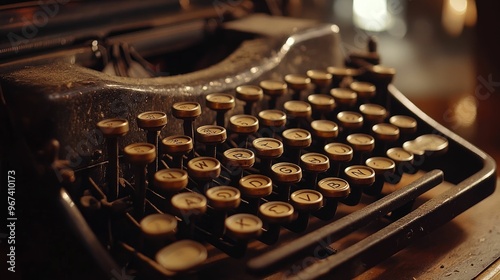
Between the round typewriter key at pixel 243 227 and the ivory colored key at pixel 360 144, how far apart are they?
0.48m

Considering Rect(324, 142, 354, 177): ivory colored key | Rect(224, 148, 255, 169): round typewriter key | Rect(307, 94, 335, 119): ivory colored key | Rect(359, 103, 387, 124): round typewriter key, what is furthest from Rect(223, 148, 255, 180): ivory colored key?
Rect(359, 103, 387, 124): round typewriter key

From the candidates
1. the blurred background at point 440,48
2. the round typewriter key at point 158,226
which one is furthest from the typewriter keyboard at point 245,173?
the blurred background at point 440,48

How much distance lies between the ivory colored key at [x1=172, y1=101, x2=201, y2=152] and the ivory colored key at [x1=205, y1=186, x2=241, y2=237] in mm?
212

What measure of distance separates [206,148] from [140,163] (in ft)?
0.93

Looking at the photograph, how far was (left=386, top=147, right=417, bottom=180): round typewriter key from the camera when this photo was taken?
1.57 metres

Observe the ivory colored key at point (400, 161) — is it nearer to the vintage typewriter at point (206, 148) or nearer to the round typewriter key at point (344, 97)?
the vintage typewriter at point (206, 148)

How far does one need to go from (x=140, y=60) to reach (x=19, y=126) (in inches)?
22.7

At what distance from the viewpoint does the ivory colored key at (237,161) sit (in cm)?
136

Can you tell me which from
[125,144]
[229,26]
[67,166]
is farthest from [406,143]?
[67,166]

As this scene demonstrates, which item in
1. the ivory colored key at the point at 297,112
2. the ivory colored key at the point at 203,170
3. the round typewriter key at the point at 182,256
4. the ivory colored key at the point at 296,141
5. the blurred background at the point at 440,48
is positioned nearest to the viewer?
the round typewriter key at the point at 182,256

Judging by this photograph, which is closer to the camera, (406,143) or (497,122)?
(406,143)

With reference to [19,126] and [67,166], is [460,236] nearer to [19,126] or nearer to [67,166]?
[67,166]

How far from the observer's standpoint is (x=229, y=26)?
6.32 feet

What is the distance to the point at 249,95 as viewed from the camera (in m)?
1.54
